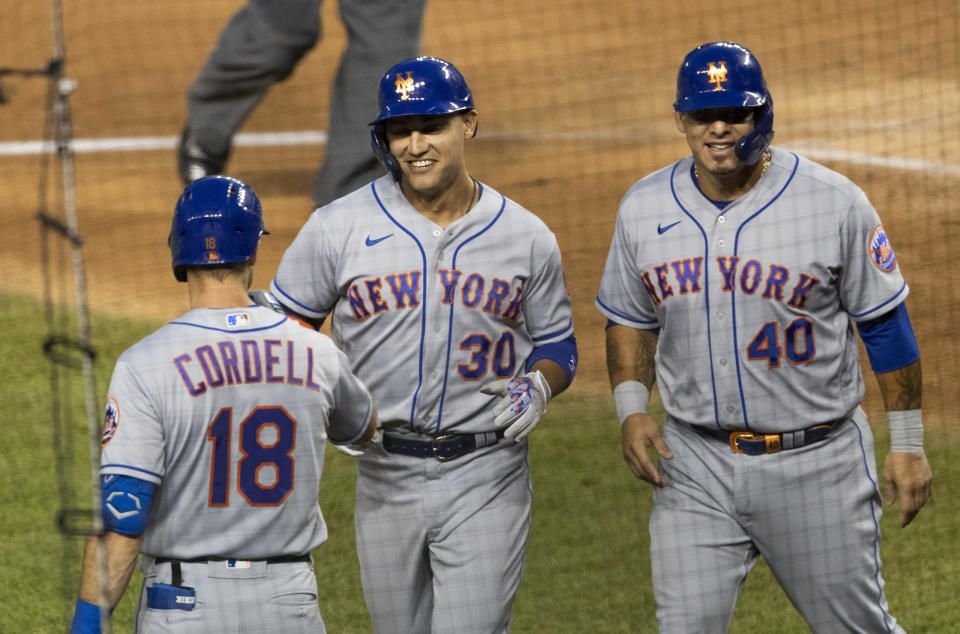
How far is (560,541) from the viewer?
5.40 metres

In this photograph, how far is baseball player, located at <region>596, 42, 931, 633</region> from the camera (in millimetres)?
3629

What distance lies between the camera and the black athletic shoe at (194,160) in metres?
9.01

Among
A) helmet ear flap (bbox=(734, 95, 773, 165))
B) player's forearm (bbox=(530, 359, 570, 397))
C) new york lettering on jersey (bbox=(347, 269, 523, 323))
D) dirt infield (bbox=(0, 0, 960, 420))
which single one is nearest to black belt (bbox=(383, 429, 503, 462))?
player's forearm (bbox=(530, 359, 570, 397))

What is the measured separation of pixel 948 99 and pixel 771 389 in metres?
8.23

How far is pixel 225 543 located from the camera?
3150 millimetres

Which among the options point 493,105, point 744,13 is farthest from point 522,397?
point 744,13

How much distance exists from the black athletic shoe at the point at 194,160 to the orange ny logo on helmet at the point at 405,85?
5.44m

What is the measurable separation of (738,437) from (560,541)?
184 centimetres

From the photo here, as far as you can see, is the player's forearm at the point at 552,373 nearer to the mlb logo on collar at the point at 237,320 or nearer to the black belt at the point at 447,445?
the black belt at the point at 447,445

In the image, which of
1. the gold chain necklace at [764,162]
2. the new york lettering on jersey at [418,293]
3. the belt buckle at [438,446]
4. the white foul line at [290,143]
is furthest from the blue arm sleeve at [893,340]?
the white foul line at [290,143]

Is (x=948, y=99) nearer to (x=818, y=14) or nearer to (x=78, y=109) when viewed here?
(x=818, y=14)

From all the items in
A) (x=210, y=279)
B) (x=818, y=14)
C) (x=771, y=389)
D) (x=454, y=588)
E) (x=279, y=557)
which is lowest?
(x=454, y=588)

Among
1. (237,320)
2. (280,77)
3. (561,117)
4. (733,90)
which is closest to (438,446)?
(237,320)

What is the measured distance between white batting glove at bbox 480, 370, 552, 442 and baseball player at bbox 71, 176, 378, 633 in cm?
56
